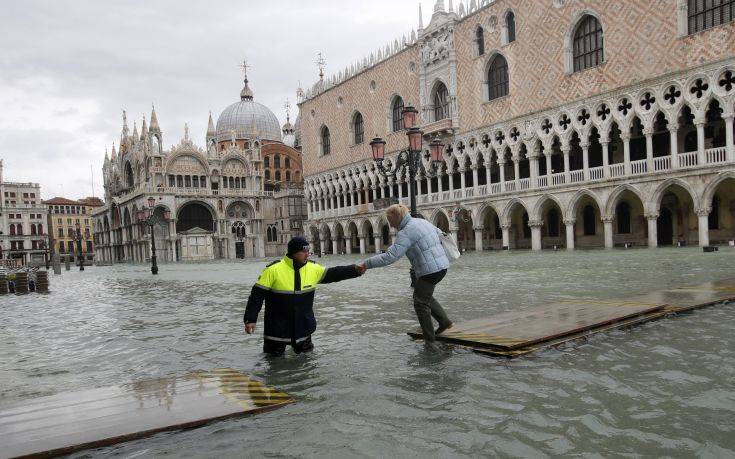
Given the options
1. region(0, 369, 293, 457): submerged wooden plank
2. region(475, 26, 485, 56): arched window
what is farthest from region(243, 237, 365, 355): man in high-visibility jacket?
region(475, 26, 485, 56): arched window

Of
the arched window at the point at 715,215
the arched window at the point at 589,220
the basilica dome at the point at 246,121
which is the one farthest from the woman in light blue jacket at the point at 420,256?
the basilica dome at the point at 246,121

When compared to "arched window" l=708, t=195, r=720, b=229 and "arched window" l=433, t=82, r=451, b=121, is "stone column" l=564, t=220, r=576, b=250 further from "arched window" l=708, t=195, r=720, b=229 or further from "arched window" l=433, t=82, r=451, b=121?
"arched window" l=433, t=82, r=451, b=121

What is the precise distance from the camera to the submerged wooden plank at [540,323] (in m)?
5.51

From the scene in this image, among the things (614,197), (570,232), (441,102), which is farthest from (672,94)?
(441,102)

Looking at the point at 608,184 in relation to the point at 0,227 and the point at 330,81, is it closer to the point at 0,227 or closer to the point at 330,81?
the point at 330,81

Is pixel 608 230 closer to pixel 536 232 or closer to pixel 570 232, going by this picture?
pixel 570 232

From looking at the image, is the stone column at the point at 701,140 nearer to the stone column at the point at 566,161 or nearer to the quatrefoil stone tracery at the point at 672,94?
the quatrefoil stone tracery at the point at 672,94

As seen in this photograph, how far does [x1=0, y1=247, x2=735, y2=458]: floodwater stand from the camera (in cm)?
321

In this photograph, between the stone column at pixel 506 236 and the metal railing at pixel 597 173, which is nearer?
the metal railing at pixel 597 173

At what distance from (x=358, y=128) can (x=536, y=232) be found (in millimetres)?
20858

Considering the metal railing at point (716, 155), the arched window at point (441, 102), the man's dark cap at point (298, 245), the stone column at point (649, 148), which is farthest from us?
the arched window at point (441, 102)

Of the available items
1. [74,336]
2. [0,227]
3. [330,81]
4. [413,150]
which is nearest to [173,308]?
[74,336]

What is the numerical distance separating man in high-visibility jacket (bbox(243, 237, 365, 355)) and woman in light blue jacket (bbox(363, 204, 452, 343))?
1.50 ft

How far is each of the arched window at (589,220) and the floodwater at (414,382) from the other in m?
24.1
